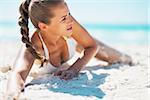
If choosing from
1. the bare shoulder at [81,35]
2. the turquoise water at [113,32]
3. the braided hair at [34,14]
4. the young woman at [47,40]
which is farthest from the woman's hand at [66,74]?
the turquoise water at [113,32]

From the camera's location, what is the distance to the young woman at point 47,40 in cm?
326

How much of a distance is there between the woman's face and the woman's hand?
33 centimetres

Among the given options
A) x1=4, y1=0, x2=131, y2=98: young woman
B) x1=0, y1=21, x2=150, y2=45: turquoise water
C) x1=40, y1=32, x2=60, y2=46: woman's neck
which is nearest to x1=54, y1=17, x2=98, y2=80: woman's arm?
x1=4, y1=0, x2=131, y2=98: young woman

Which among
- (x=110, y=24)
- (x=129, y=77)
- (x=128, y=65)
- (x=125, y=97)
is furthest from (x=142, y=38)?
(x=125, y=97)

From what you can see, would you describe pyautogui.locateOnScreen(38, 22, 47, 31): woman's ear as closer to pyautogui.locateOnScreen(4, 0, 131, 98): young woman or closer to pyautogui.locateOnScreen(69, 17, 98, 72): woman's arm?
pyautogui.locateOnScreen(4, 0, 131, 98): young woman

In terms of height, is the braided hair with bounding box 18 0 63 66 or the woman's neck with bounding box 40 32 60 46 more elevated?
the braided hair with bounding box 18 0 63 66

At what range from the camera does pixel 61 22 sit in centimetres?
334

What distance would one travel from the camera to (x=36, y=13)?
3.33 metres

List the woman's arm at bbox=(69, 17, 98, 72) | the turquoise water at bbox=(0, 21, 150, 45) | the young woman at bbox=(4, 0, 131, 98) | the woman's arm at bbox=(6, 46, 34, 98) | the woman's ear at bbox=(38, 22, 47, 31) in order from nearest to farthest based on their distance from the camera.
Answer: the woman's arm at bbox=(6, 46, 34, 98)
the young woman at bbox=(4, 0, 131, 98)
the woman's ear at bbox=(38, 22, 47, 31)
the woman's arm at bbox=(69, 17, 98, 72)
the turquoise water at bbox=(0, 21, 150, 45)

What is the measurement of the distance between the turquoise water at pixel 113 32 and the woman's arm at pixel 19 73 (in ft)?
21.7

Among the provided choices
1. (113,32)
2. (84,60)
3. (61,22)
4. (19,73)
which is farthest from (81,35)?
(113,32)

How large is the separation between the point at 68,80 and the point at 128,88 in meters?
0.51

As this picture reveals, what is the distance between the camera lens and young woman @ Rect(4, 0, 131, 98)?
326 cm

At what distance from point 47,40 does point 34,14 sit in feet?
1.10
